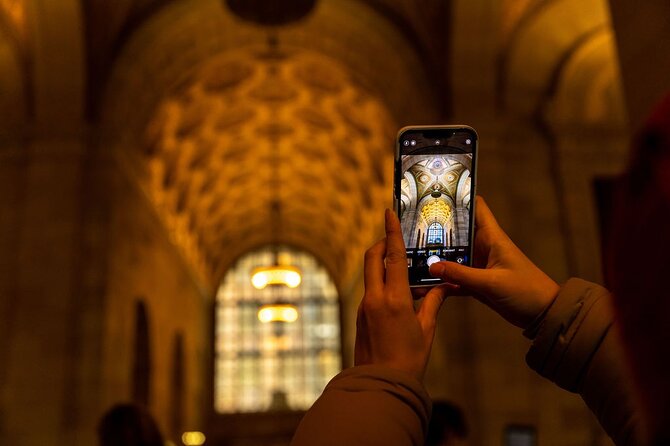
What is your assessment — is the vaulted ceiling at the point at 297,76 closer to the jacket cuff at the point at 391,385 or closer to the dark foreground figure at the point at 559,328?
the dark foreground figure at the point at 559,328

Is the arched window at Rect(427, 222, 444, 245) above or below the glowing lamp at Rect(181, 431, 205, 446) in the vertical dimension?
above

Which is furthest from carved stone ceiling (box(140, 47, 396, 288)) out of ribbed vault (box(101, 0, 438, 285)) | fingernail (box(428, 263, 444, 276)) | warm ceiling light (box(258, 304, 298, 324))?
fingernail (box(428, 263, 444, 276))

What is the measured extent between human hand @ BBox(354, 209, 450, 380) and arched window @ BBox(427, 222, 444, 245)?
16.7 inches

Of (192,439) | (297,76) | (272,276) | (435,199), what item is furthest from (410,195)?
(192,439)

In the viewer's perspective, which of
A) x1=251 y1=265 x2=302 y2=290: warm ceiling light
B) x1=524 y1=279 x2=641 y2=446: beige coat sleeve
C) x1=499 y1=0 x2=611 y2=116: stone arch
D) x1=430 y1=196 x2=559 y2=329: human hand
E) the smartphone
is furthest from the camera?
x1=251 y1=265 x2=302 y2=290: warm ceiling light

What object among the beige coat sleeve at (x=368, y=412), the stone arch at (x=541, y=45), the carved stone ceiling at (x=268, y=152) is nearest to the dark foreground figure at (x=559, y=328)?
the beige coat sleeve at (x=368, y=412)

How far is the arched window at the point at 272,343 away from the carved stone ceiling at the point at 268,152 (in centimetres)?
262

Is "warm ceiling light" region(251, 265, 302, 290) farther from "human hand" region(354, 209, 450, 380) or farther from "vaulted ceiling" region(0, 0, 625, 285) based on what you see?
"human hand" region(354, 209, 450, 380)

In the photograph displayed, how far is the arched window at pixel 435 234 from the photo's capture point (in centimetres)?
147

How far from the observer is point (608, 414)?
94cm

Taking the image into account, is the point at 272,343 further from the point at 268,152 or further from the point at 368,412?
the point at 368,412

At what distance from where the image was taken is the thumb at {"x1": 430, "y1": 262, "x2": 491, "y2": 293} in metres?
1.13

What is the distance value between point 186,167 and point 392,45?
23.4ft

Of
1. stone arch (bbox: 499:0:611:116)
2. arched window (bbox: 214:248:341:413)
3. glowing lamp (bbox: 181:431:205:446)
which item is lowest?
glowing lamp (bbox: 181:431:205:446)
